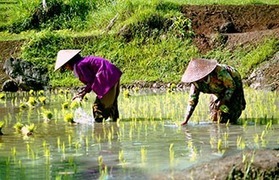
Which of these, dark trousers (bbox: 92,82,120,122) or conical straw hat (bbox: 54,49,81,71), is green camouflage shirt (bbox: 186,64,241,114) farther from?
conical straw hat (bbox: 54,49,81,71)

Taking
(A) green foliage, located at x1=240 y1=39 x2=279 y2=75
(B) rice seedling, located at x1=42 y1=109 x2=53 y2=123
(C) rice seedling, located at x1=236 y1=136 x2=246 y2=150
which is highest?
(A) green foliage, located at x1=240 y1=39 x2=279 y2=75

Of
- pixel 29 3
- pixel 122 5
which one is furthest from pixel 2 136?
pixel 29 3

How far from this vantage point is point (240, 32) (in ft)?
78.5

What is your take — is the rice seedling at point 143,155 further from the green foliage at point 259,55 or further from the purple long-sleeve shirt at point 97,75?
the green foliage at point 259,55

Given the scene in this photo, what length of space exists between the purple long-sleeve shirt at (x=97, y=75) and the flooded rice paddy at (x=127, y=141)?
0.62 metres

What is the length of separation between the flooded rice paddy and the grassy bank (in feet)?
25.2

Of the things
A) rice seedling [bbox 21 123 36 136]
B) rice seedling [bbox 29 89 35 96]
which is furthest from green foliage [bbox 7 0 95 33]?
rice seedling [bbox 21 123 36 136]

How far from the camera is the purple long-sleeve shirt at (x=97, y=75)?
422 inches

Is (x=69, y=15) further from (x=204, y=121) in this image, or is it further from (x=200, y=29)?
(x=204, y=121)

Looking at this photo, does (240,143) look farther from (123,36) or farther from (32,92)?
(123,36)

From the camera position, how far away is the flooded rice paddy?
22.2ft

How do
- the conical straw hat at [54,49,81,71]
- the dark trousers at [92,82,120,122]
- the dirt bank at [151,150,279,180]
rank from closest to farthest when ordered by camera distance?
the dirt bank at [151,150,279,180], the conical straw hat at [54,49,81,71], the dark trousers at [92,82,120,122]

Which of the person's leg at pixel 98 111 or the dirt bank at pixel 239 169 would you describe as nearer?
the dirt bank at pixel 239 169

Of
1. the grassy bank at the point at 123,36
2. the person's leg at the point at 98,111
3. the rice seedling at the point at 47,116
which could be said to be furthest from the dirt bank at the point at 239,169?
the grassy bank at the point at 123,36
